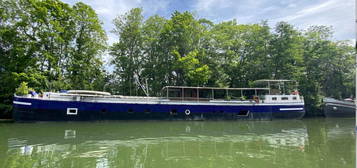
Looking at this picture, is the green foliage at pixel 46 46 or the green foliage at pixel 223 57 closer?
the green foliage at pixel 46 46

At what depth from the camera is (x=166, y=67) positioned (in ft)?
79.5

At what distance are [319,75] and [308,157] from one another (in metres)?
23.4

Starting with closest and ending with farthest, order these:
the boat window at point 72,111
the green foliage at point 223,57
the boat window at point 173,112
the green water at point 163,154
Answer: the green water at point 163,154 < the boat window at point 72,111 < the boat window at point 173,112 < the green foliage at point 223,57

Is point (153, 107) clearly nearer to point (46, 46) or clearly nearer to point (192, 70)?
point (192, 70)

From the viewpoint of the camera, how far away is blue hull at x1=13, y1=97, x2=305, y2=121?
45.5 feet

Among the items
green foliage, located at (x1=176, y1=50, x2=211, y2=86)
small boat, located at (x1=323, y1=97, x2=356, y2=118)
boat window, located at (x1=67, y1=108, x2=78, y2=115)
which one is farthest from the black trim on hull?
green foliage, located at (x1=176, y1=50, x2=211, y2=86)

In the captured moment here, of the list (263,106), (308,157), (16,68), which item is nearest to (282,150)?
(308,157)

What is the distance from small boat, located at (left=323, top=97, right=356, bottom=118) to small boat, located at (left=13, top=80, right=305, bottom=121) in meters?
5.59

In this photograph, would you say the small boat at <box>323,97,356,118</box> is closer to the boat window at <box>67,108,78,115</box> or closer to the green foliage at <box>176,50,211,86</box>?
the green foliage at <box>176,50,211,86</box>

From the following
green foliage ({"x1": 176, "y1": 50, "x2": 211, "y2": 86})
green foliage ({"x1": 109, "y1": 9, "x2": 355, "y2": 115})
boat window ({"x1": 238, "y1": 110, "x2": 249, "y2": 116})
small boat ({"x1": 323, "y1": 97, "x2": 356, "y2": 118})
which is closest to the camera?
boat window ({"x1": 238, "y1": 110, "x2": 249, "y2": 116})

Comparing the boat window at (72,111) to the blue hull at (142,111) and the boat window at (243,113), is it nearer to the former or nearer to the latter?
the blue hull at (142,111)

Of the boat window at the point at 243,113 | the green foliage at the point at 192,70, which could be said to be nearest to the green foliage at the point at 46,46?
the green foliage at the point at 192,70

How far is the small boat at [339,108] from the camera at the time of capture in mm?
21578

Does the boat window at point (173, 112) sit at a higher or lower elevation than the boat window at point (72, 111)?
lower
